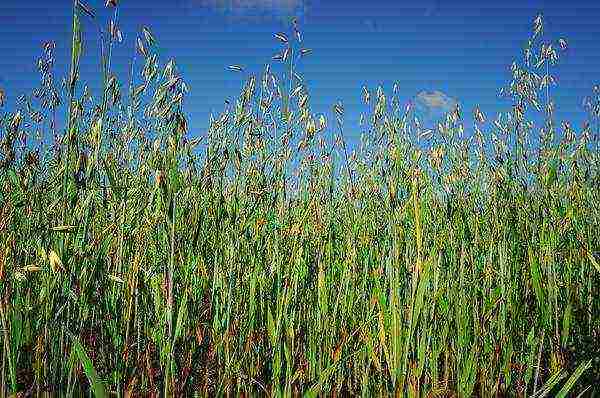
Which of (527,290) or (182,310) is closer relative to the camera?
(182,310)

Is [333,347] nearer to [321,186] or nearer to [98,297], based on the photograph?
[321,186]

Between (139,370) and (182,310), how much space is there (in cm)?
59

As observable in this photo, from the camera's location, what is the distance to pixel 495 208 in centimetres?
247

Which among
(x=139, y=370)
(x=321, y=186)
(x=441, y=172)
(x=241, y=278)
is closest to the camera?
(x=139, y=370)

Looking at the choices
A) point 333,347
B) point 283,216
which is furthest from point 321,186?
point 333,347

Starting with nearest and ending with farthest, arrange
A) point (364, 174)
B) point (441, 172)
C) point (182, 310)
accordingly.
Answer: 1. point (182, 310)
2. point (441, 172)
3. point (364, 174)

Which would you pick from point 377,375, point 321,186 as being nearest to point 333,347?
point 377,375

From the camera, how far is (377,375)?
6.57 ft

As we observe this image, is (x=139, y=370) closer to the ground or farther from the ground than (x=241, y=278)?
closer to the ground

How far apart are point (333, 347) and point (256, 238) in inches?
20.8

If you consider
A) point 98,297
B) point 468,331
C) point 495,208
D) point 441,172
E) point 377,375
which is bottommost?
point 377,375

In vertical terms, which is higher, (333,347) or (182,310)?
(182,310)

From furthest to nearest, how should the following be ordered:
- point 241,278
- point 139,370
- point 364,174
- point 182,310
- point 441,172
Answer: point 364,174 → point 441,172 → point 241,278 → point 139,370 → point 182,310

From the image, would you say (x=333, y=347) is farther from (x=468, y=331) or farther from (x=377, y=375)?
(x=468, y=331)
